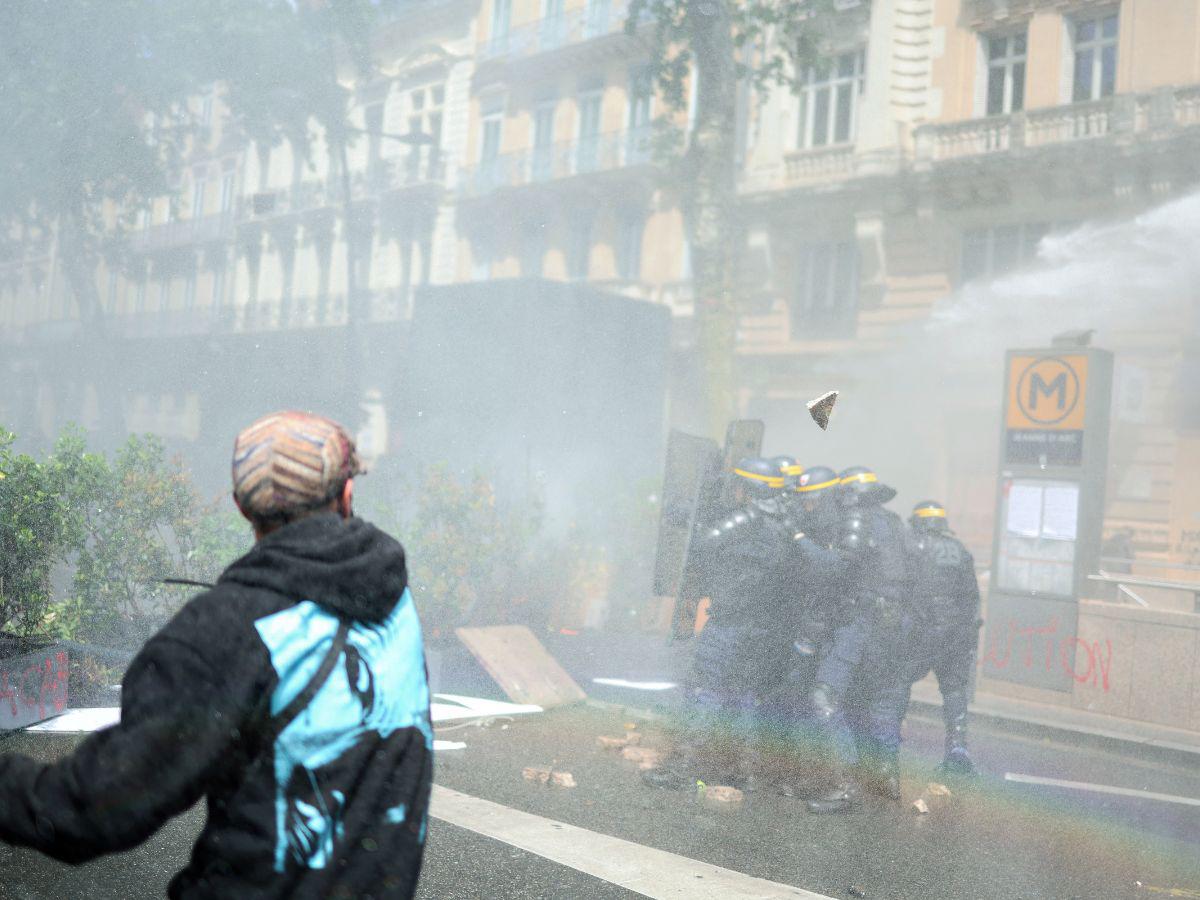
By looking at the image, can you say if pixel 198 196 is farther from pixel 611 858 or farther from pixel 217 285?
pixel 611 858

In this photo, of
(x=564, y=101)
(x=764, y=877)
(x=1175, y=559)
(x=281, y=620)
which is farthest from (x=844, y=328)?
(x=281, y=620)

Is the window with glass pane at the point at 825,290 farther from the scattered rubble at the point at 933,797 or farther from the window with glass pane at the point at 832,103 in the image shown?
the scattered rubble at the point at 933,797

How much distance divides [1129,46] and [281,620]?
720 inches

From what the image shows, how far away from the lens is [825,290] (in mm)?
20922

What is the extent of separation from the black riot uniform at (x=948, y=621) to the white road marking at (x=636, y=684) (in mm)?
2653

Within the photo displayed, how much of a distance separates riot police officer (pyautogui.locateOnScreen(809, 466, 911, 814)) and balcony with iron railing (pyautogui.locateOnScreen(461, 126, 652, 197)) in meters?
18.4

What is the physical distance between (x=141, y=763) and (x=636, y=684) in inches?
305

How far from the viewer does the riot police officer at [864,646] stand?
5.92m

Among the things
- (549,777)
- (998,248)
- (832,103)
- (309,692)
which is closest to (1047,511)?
(549,777)

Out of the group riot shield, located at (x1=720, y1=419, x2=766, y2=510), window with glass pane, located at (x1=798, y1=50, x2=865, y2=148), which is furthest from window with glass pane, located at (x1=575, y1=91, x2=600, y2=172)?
riot shield, located at (x1=720, y1=419, x2=766, y2=510)

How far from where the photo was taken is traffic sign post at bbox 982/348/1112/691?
29.9ft

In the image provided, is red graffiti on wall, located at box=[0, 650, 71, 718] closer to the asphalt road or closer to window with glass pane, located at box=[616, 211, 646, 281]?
the asphalt road

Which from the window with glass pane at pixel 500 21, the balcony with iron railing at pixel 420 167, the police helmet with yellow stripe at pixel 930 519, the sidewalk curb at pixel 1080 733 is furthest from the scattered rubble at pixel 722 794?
the window with glass pane at pixel 500 21

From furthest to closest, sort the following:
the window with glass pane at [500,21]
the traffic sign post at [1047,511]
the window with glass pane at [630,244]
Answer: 1. the window with glass pane at [500,21]
2. the window with glass pane at [630,244]
3. the traffic sign post at [1047,511]
